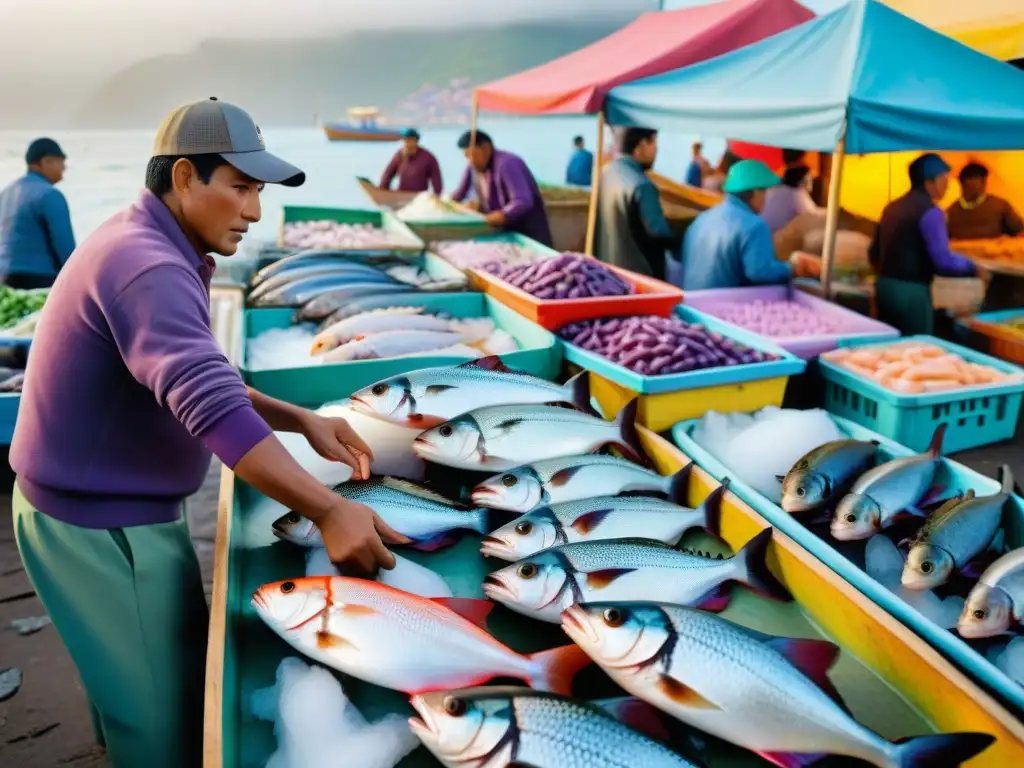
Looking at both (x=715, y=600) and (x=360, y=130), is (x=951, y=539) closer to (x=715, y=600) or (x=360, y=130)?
(x=715, y=600)

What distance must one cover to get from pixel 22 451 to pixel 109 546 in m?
0.29

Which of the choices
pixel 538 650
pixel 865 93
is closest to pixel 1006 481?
pixel 538 650

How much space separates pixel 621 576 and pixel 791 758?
46cm

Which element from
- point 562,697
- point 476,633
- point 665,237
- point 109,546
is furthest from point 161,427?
point 665,237

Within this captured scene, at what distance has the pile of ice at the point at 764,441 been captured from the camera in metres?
2.42

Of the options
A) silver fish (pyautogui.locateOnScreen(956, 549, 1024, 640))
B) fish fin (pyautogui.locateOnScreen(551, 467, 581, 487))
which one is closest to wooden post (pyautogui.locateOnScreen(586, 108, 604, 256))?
fish fin (pyautogui.locateOnScreen(551, 467, 581, 487))

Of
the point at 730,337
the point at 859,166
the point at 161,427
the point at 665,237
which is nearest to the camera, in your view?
the point at 161,427

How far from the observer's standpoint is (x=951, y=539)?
1852mm

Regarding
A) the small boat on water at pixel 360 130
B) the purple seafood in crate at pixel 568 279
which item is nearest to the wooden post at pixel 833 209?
the purple seafood in crate at pixel 568 279

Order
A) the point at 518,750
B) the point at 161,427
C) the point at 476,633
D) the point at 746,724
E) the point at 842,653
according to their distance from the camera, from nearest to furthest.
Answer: the point at 518,750
the point at 746,724
the point at 476,633
the point at 842,653
the point at 161,427

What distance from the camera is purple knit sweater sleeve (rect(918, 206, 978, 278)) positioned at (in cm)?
475

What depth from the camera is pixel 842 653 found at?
63.9 inches

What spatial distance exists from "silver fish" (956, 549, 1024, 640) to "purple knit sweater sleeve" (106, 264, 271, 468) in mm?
1474

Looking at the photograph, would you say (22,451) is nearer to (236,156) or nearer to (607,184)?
(236,156)
